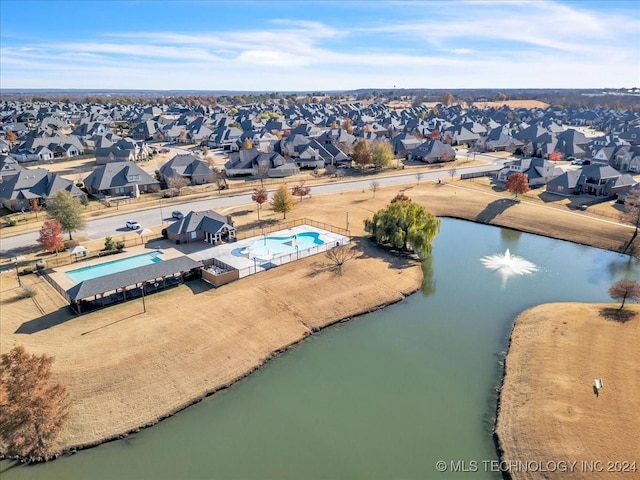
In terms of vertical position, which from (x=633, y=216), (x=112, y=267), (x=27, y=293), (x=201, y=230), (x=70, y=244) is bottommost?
(x=112, y=267)

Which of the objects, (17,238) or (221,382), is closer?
(221,382)

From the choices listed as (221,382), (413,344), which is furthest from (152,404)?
(413,344)

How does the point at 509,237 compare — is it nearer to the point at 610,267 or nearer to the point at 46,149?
the point at 610,267

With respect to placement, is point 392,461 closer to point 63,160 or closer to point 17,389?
point 17,389

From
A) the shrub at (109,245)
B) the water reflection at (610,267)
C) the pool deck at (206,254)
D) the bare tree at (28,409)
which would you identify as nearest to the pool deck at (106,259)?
the pool deck at (206,254)

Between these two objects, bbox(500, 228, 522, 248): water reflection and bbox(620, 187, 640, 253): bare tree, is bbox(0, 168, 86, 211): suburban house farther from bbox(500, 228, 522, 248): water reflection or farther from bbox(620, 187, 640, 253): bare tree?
Answer: bbox(620, 187, 640, 253): bare tree

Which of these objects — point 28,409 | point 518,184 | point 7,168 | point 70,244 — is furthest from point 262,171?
point 28,409

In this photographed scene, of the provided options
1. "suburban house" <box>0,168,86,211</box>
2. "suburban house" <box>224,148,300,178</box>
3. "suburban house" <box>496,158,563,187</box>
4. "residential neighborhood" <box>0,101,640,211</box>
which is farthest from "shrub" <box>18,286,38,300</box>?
"suburban house" <box>496,158,563,187</box>
